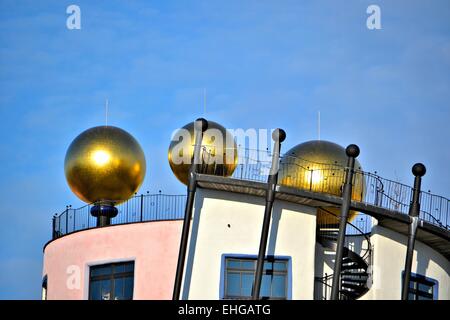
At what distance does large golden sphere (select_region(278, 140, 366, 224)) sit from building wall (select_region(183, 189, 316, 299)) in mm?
1417

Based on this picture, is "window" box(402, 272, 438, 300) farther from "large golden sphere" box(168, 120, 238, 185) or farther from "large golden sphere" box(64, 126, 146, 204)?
"large golden sphere" box(64, 126, 146, 204)

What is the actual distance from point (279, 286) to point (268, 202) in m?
2.41

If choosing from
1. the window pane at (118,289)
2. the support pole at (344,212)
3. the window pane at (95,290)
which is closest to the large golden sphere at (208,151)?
the support pole at (344,212)

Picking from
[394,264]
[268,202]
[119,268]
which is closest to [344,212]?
[268,202]

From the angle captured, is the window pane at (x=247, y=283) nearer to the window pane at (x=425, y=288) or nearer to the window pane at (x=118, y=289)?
the window pane at (x=118, y=289)

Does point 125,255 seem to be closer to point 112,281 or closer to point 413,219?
point 112,281

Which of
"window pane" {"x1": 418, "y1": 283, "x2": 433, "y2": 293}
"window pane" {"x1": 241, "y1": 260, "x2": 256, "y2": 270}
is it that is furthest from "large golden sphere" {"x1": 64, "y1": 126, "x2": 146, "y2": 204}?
"window pane" {"x1": 418, "y1": 283, "x2": 433, "y2": 293}

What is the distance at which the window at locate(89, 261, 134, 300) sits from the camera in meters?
35.3

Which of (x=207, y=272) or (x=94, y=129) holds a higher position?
(x=94, y=129)

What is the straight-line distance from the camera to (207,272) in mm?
34406

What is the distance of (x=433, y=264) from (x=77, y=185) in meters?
10.6

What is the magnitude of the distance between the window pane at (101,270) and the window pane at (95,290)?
258 mm
